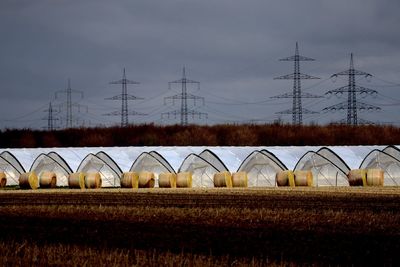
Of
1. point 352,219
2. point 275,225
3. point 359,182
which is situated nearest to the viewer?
point 275,225

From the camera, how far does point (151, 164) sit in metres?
59.2

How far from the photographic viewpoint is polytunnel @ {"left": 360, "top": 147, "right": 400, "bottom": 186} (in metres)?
55.2

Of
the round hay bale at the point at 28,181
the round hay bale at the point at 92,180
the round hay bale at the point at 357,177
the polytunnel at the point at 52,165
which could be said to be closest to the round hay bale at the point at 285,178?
the round hay bale at the point at 357,177

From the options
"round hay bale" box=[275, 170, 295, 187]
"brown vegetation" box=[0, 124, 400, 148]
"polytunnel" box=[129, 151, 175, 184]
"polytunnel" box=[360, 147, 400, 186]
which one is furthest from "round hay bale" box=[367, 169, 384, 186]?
"brown vegetation" box=[0, 124, 400, 148]

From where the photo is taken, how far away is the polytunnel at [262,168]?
5634 centimetres

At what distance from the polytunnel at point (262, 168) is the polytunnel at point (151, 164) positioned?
559 cm

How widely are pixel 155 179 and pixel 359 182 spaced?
14.7 m

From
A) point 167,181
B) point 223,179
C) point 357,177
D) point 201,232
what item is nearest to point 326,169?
point 357,177

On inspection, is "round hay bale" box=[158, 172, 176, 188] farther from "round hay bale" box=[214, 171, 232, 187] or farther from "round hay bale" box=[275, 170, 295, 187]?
"round hay bale" box=[275, 170, 295, 187]

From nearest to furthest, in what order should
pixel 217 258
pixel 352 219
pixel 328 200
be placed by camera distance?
pixel 217 258 → pixel 352 219 → pixel 328 200

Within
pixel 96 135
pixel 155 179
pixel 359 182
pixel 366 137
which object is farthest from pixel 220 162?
pixel 96 135

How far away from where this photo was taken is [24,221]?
84.6 ft

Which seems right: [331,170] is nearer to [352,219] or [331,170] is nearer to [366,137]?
[352,219]

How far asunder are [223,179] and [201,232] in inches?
1189
